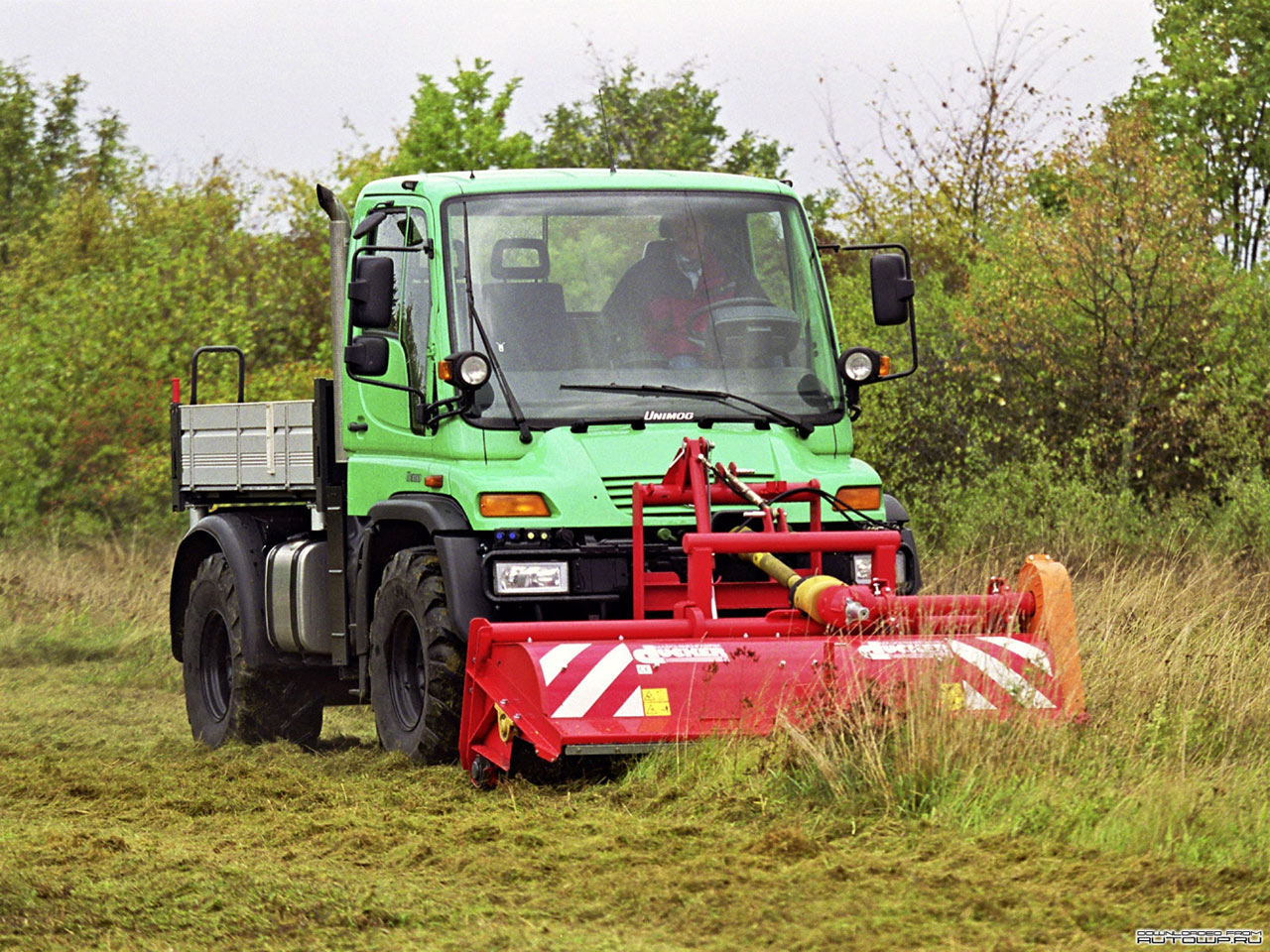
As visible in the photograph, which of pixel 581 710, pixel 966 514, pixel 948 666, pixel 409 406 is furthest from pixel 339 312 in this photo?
pixel 966 514

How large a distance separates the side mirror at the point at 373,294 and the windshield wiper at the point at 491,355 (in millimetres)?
383

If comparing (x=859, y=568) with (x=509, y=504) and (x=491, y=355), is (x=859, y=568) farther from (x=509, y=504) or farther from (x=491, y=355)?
(x=491, y=355)

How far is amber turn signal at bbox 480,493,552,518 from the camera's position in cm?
848

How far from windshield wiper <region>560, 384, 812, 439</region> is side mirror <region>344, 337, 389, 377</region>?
3.20 ft

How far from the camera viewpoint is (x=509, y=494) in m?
8.48

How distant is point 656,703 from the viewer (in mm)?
7574

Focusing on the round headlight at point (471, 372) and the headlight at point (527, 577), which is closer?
the headlight at point (527, 577)

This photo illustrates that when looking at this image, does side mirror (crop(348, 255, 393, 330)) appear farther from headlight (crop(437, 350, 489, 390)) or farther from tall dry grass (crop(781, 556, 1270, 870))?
tall dry grass (crop(781, 556, 1270, 870))

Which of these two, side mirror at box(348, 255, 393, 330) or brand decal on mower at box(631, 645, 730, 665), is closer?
brand decal on mower at box(631, 645, 730, 665)

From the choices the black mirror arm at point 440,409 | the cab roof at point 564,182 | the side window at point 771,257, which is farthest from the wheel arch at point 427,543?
the side window at point 771,257

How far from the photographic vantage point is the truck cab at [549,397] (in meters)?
8.55

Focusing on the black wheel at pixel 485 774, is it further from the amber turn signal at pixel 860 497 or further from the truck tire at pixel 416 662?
the amber turn signal at pixel 860 497

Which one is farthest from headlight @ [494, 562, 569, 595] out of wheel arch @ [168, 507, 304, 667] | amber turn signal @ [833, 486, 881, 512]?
wheel arch @ [168, 507, 304, 667]

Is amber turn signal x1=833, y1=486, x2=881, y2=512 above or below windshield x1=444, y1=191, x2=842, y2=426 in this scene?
below
